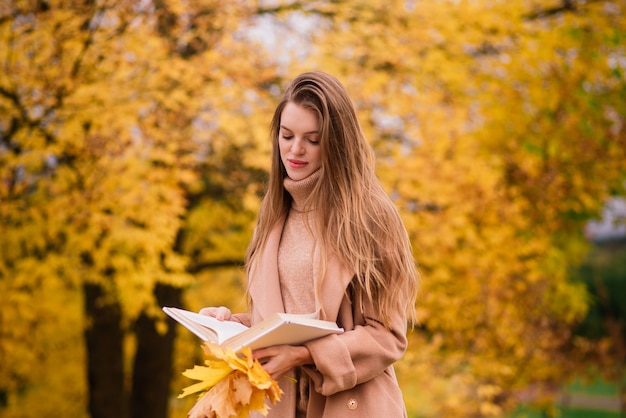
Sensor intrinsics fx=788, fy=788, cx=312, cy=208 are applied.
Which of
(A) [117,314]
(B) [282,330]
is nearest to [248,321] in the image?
(B) [282,330]

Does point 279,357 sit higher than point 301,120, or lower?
lower

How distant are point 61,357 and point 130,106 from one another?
21.1ft

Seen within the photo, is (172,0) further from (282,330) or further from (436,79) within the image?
(282,330)

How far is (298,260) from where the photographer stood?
228cm

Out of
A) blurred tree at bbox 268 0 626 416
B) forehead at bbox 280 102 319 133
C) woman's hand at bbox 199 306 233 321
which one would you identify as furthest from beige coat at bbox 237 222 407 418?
blurred tree at bbox 268 0 626 416

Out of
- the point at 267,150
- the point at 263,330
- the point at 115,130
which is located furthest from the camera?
the point at 267,150

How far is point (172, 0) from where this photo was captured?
215 inches

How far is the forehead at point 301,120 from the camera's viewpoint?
7.36ft

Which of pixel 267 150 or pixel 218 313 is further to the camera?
pixel 267 150

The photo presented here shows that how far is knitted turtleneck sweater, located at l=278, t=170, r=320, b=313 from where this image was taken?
227 centimetres

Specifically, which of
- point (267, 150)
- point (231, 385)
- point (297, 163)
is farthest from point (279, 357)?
point (267, 150)

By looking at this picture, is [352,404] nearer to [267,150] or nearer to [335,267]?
[335,267]

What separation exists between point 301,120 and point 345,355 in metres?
0.67

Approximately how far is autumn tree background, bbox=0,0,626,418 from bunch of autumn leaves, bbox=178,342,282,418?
3.58 m
